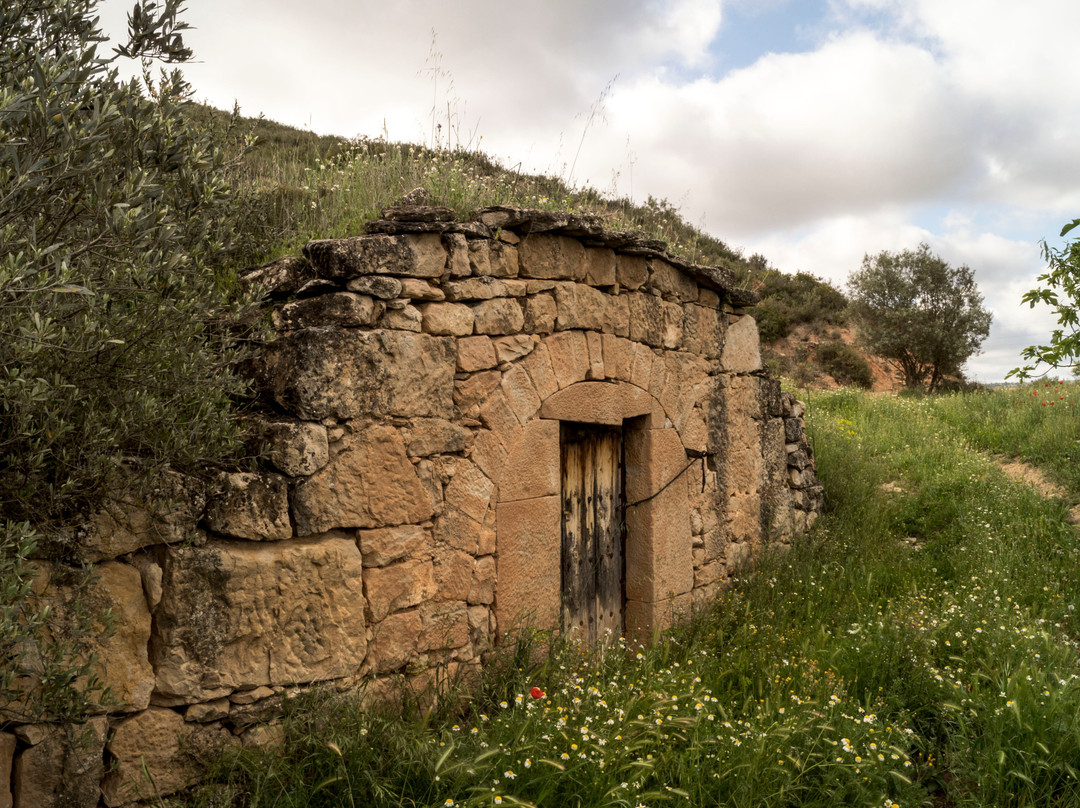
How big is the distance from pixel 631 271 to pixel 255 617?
10.1 feet

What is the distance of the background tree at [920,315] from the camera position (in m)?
17.0

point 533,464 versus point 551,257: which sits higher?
point 551,257

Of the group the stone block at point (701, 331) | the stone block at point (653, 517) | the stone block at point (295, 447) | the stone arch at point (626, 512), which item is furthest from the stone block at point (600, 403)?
the stone block at point (295, 447)

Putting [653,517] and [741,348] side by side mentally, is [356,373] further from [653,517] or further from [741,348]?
[741,348]

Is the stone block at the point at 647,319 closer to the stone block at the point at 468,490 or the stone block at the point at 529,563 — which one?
the stone block at the point at 529,563

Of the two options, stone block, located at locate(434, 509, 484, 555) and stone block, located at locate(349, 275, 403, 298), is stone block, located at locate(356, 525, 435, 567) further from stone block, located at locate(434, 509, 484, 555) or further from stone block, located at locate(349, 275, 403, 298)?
stone block, located at locate(349, 275, 403, 298)

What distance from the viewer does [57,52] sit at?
239 cm

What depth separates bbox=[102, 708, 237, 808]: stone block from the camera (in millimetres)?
2752

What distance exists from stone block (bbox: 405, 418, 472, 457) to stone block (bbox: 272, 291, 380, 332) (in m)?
0.56

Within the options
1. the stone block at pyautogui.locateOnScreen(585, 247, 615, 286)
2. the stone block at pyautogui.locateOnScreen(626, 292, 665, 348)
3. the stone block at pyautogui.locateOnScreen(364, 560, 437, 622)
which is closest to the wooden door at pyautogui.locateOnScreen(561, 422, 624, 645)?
the stone block at pyautogui.locateOnScreen(626, 292, 665, 348)

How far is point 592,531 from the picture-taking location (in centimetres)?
500

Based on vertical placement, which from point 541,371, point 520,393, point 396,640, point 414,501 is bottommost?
point 396,640

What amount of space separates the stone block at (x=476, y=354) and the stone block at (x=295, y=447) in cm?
89

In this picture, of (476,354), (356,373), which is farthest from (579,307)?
(356,373)
